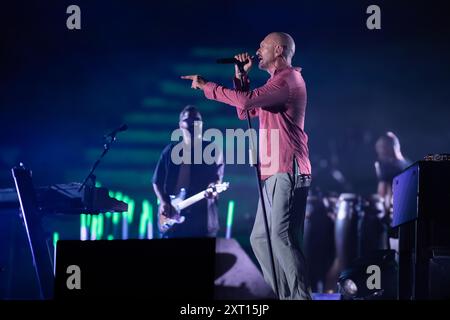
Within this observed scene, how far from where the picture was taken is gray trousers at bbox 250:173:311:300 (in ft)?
15.4

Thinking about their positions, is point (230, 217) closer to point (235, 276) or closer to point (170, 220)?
point (170, 220)

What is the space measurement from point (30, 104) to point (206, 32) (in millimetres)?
1541

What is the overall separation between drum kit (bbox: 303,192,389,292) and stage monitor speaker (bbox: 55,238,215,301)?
9.46 feet

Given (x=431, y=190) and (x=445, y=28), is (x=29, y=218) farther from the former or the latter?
(x=445, y=28)

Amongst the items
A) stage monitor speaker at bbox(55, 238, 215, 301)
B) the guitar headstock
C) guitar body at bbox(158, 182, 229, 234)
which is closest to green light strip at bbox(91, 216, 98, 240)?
guitar body at bbox(158, 182, 229, 234)

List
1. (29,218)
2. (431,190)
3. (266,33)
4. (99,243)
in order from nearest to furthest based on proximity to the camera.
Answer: (99,243) → (431,190) → (29,218) → (266,33)

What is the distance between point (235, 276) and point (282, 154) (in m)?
1.90

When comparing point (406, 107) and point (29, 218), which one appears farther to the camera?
point (406, 107)

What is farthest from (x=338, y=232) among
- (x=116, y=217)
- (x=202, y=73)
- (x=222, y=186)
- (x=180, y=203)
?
(x=116, y=217)

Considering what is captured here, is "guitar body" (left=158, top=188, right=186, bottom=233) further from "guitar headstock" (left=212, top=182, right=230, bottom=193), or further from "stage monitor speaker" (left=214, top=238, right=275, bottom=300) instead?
"stage monitor speaker" (left=214, top=238, right=275, bottom=300)

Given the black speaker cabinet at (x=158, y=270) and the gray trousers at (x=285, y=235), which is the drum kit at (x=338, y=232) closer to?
the gray trousers at (x=285, y=235)

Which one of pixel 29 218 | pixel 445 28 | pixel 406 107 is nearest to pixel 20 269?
pixel 29 218

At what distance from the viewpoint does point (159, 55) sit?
6000mm

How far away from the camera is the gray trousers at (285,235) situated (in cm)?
469
